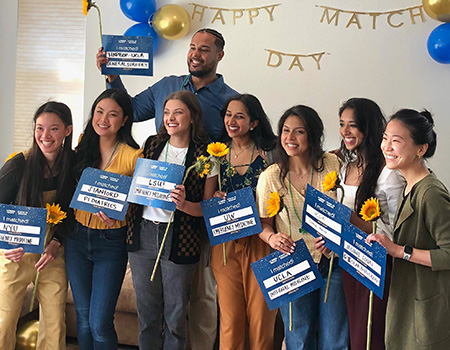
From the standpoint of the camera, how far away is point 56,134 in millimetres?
2398

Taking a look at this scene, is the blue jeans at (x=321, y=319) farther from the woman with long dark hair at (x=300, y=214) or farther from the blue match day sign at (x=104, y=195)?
the blue match day sign at (x=104, y=195)

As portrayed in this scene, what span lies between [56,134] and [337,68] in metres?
2.81

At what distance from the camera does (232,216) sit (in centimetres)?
222

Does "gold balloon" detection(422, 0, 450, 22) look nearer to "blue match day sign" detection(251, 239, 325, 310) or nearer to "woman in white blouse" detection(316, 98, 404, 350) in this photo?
"woman in white blouse" detection(316, 98, 404, 350)

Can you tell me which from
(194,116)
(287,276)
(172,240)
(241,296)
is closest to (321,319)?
(287,276)

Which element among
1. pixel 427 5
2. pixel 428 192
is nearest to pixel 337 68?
pixel 427 5

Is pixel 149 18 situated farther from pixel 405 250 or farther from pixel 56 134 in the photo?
pixel 405 250

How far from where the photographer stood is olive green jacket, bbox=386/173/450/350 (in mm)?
1730

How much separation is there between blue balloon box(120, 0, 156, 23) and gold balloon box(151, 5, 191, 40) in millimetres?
86

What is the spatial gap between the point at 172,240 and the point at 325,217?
2.32ft

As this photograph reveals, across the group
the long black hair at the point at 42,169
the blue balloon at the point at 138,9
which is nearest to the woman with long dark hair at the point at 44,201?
the long black hair at the point at 42,169

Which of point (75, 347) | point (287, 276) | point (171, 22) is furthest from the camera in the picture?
point (171, 22)

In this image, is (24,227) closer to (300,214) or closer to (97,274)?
(97,274)

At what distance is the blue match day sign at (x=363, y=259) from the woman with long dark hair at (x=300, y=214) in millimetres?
231
